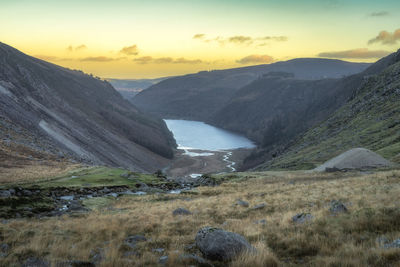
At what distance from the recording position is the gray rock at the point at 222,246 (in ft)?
31.9

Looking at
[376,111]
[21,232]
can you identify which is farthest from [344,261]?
[376,111]

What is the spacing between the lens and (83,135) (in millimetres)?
121938

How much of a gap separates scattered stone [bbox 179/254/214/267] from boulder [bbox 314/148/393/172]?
4214 cm

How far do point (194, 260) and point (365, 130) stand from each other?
8438 centimetres

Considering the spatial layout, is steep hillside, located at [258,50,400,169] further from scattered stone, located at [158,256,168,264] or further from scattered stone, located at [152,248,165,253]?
scattered stone, located at [158,256,168,264]

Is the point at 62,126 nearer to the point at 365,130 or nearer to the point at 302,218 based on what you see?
the point at 365,130

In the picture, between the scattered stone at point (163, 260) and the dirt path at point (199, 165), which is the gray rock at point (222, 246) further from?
the dirt path at point (199, 165)

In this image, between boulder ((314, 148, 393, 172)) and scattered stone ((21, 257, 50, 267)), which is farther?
boulder ((314, 148, 393, 172))

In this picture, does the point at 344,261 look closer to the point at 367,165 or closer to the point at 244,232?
the point at 244,232

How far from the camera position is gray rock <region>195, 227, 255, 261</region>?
9738 millimetres

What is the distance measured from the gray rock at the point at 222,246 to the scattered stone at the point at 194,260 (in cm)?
41

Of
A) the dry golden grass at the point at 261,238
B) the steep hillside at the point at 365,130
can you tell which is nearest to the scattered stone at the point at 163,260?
the dry golden grass at the point at 261,238

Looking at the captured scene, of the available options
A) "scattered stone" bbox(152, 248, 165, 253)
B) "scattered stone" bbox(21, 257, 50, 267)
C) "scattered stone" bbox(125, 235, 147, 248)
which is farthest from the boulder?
"scattered stone" bbox(21, 257, 50, 267)

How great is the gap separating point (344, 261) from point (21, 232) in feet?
45.8
